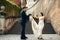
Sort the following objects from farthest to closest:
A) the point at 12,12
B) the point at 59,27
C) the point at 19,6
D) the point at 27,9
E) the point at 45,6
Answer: the point at 19,6 < the point at 12,12 < the point at 27,9 < the point at 45,6 < the point at 59,27

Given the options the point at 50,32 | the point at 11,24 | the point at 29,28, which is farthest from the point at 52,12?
the point at 11,24

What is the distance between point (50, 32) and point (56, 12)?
644cm

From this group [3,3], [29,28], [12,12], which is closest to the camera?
[29,28]

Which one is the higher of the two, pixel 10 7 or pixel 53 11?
pixel 10 7

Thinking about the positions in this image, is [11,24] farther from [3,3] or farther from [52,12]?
[52,12]

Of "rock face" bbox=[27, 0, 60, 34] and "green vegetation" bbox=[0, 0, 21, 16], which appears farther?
"green vegetation" bbox=[0, 0, 21, 16]

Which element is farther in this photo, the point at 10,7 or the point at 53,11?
the point at 10,7

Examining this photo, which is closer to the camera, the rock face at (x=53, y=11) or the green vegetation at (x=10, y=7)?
the rock face at (x=53, y=11)

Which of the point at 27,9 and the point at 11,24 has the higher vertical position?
the point at 27,9

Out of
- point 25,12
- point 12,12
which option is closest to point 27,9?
point 25,12

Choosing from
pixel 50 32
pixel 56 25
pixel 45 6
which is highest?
pixel 45 6

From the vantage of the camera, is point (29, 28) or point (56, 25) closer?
point (56, 25)

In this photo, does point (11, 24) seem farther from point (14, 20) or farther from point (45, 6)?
point (45, 6)

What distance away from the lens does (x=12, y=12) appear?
16297 mm
